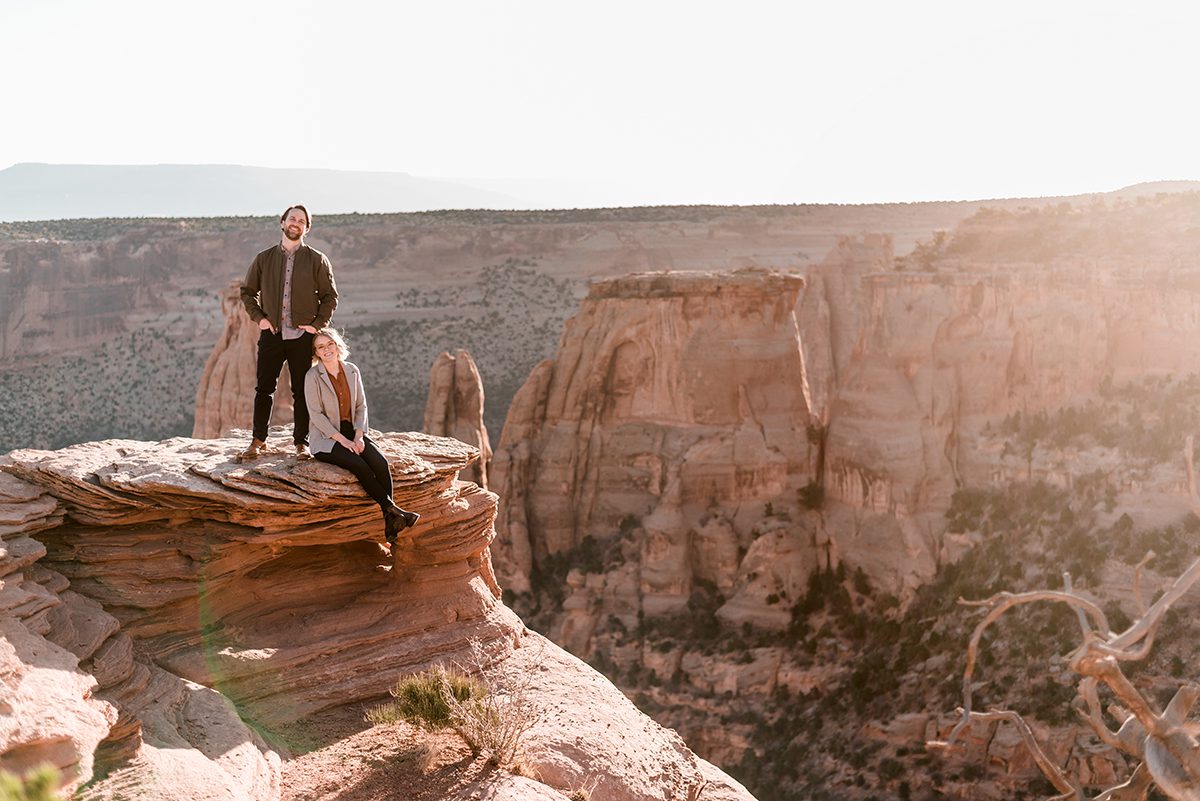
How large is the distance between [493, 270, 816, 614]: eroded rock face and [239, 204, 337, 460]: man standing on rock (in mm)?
21490

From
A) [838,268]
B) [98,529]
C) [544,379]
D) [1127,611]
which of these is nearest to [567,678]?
[98,529]

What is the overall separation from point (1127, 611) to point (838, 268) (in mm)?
26871

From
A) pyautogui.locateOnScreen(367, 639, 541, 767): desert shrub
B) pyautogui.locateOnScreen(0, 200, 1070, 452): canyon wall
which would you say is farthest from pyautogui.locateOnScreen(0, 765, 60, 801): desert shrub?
pyautogui.locateOnScreen(0, 200, 1070, 452): canyon wall

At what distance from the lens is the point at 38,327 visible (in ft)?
266

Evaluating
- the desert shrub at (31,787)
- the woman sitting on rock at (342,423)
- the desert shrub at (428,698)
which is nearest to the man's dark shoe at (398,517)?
the woman sitting on rock at (342,423)

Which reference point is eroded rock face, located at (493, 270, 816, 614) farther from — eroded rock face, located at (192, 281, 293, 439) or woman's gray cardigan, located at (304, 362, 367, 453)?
woman's gray cardigan, located at (304, 362, 367, 453)

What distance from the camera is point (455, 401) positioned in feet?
115

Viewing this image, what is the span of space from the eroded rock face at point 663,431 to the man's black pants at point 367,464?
839 inches

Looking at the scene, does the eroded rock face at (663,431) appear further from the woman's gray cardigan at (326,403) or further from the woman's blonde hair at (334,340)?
the woman's blonde hair at (334,340)

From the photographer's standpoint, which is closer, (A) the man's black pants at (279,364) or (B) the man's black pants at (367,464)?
(B) the man's black pants at (367,464)

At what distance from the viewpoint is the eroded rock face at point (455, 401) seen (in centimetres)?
3462

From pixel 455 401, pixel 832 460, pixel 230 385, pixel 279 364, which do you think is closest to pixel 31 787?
pixel 279 364

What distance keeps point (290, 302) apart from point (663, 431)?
2365 centimetres

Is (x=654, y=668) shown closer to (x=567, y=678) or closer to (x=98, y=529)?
(x=567, y=678)
